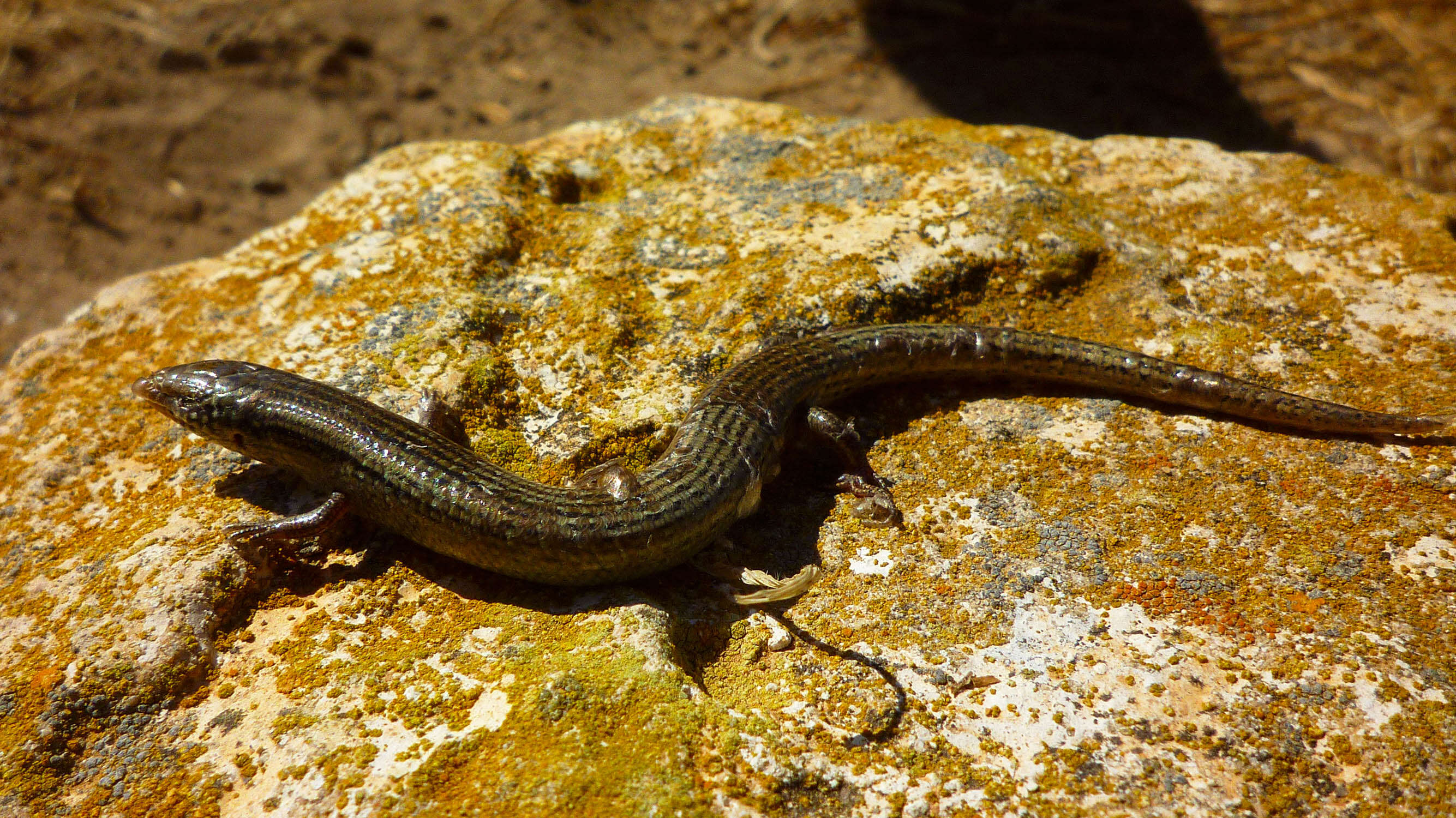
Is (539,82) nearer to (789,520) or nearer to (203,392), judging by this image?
(203,392)

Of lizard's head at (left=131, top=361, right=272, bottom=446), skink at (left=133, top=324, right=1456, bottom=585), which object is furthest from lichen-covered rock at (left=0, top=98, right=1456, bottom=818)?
lizard's head at (left=131, top=361, right=272, bottom=446)

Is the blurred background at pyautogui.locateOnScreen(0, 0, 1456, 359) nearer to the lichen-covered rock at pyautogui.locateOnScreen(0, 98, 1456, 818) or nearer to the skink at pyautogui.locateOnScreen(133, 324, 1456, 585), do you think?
the lichen-covered rock at pyautogui.locateOnScreen(0, 98, 1456, 818)

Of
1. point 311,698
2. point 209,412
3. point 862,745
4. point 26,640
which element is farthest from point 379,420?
point 862,745

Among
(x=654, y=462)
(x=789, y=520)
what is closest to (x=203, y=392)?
(x=654, y=462)

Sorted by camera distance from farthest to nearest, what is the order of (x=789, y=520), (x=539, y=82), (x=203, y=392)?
(x=539, y=82) → (x=789, y=520) → (x=203, y=392)

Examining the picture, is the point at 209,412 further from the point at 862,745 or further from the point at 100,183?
the point at 100,183

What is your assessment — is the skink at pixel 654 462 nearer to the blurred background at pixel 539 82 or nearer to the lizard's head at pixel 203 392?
the lizard's head at pixel 203 392

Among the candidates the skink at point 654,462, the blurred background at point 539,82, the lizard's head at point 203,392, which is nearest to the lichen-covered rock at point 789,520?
the skink at point 654,462
